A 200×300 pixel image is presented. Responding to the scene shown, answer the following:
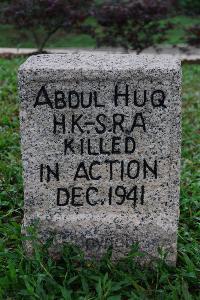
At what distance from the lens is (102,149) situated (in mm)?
2998

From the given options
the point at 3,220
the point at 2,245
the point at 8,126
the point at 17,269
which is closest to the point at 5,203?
the point at 3,220

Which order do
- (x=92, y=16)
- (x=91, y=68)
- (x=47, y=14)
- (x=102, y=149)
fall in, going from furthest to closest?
1. (x=92, y=16)
2. (x=47, y=14)
3. (x=102, y=149)
4. (x=91, y=68)

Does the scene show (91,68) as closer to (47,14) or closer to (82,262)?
(82,262)

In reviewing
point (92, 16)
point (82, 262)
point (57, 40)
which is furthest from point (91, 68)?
point (57, 40)

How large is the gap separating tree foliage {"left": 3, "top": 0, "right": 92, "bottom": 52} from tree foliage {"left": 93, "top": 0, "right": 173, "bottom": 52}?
54cm

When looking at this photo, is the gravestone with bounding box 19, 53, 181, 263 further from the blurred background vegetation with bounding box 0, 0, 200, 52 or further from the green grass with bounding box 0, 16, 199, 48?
the green grass with bounding box 0, 16, 199, 48

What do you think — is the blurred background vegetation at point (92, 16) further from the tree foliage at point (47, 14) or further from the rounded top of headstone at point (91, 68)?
the rounded top of headstone at point (91, 68)

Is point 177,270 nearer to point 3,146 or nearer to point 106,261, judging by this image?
point 106,261

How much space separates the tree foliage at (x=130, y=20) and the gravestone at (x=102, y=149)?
9404mm

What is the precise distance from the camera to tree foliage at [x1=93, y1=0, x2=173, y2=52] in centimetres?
1215

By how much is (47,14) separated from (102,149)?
8907 millimetres

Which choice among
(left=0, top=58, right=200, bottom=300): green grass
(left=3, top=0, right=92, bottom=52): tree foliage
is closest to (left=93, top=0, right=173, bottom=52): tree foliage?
(left=3, top=0, right=92, bottom=52): tree foliage

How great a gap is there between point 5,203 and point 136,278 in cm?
118

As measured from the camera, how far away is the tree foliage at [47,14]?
11204 millimetres
